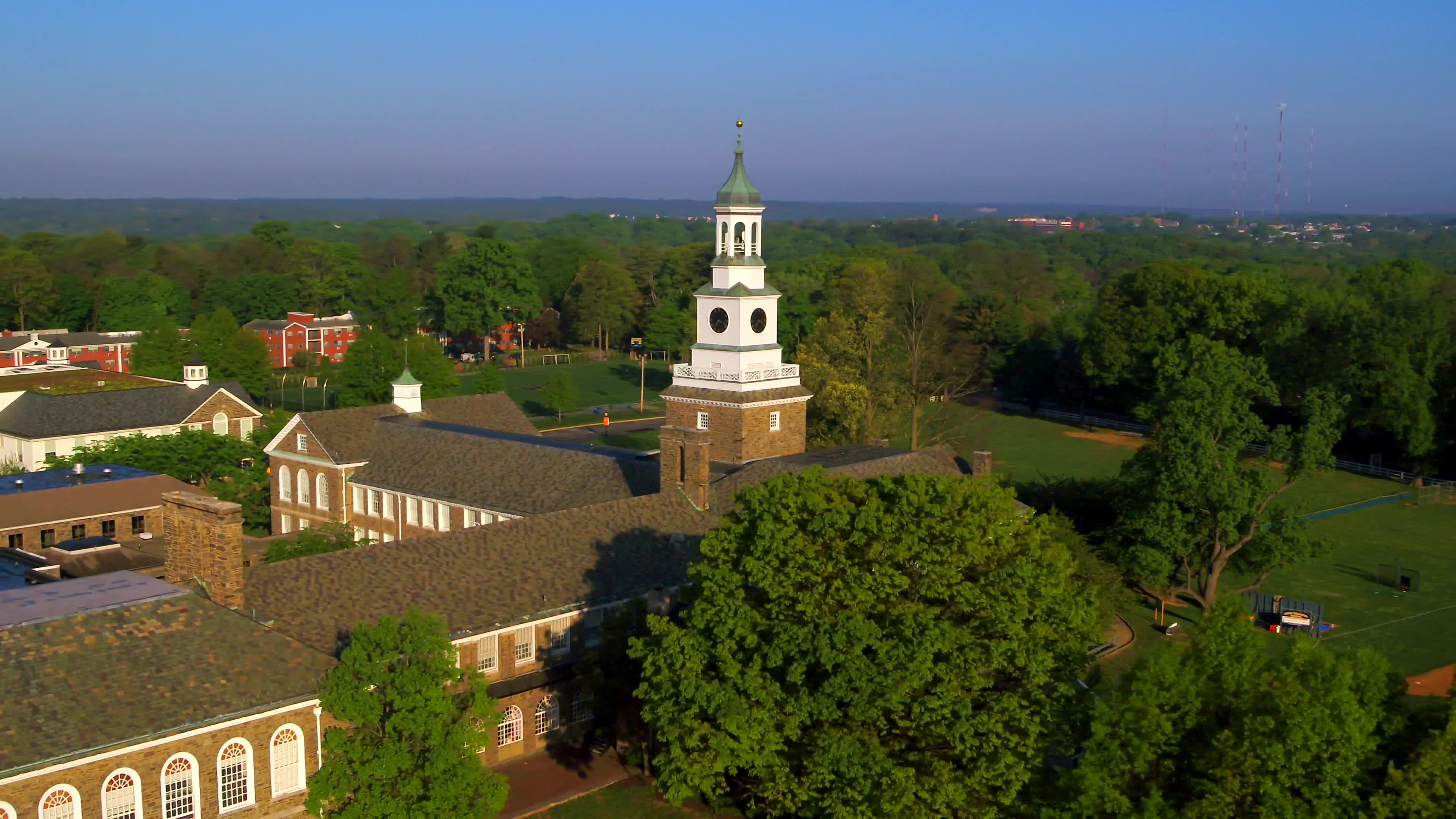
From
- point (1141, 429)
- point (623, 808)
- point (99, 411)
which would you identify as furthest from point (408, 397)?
point (1141, 429)

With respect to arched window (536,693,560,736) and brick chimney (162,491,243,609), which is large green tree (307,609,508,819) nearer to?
brick chimney (162,491,243,609)

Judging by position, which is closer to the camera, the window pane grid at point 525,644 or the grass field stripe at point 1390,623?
the window pane grid at point 525,644

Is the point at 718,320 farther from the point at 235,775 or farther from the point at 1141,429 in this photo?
the point at 1141,429

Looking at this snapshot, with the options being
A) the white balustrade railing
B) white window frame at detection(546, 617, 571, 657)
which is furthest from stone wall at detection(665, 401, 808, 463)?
white window frame at detection(546, 617, 571, 657)

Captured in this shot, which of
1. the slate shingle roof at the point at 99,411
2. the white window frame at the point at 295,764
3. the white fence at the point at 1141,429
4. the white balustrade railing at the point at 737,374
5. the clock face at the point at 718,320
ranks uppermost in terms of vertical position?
the clock face at the point at 718,320

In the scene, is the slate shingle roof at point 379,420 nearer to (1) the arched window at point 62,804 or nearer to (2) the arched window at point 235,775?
(2) the arched window at point 235,775

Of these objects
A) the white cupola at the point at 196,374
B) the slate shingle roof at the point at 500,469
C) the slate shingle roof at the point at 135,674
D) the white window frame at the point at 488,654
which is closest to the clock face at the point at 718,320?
the slate shingle roof at the point at 500,469

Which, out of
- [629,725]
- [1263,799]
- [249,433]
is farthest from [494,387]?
[1263,799]
